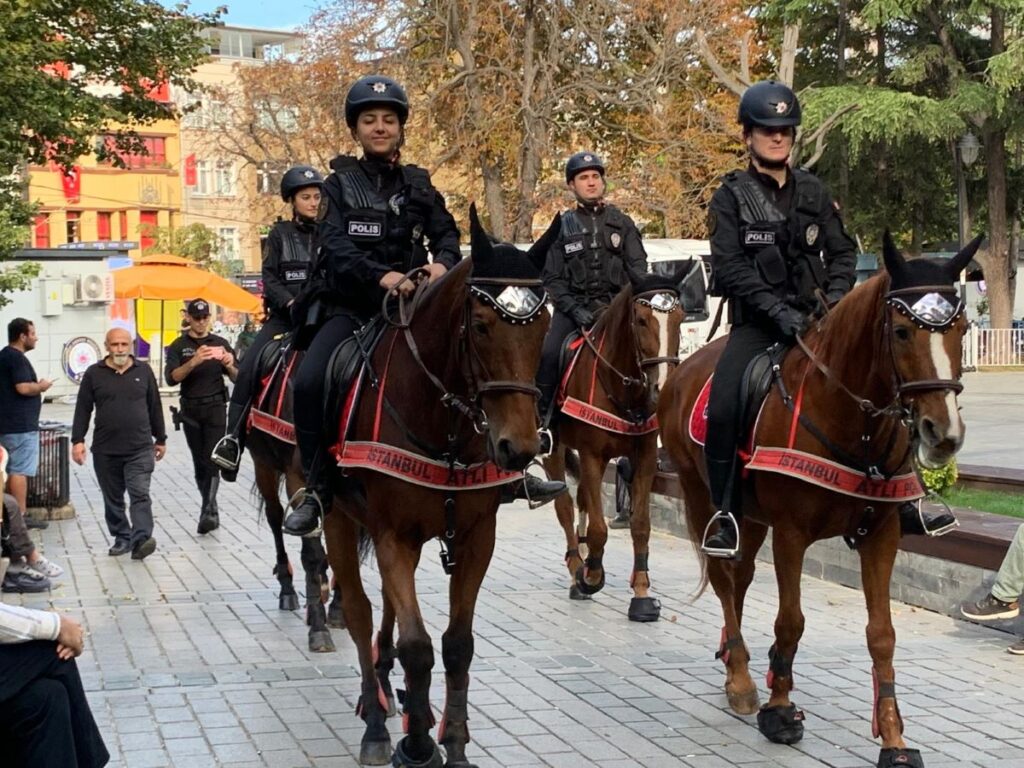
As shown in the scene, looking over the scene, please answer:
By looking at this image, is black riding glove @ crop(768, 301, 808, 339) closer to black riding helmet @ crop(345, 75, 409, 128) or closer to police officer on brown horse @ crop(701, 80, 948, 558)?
police officer on brown horse @ crop(701, 80, 948, 558)

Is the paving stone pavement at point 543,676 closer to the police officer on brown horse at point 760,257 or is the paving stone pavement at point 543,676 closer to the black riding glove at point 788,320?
the police officer on brown horse at point 760,257

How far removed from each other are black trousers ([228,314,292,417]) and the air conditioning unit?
28504 mm

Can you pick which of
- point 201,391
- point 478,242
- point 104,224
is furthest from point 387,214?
point 104,224

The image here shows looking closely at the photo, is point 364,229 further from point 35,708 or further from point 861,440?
point 35,708

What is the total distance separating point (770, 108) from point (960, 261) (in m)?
1.62

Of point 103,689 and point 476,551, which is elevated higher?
point 476,551

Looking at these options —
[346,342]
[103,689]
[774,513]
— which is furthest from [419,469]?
[103,689]

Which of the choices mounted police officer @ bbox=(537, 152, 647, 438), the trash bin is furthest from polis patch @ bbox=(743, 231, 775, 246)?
the trash bin

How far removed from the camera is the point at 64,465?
16.6m

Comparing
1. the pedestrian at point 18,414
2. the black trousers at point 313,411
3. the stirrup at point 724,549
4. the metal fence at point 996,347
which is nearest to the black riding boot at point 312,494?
the black trousers at point 313,411

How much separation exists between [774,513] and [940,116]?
30.4 meters

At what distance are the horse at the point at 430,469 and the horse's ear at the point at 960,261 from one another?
1.71 meters

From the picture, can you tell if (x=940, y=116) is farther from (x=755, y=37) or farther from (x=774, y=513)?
(x=774, y=513)

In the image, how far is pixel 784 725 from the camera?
718 centimetres
